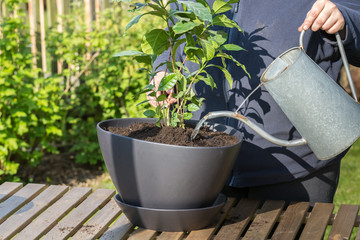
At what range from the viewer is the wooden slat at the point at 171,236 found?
124cm

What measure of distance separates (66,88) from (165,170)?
266 centimetres

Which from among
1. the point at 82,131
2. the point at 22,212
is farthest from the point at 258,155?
the point at 82,131

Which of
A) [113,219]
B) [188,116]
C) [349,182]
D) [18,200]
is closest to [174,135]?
[188,116]

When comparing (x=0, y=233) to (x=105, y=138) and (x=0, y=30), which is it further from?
(x=0, y=30)

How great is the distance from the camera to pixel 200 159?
1.15m

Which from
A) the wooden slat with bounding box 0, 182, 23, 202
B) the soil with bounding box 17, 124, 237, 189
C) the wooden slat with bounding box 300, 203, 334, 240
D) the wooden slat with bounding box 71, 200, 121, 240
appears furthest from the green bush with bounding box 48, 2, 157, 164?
the wooden slat with bounding box 300, 203, 334, 240

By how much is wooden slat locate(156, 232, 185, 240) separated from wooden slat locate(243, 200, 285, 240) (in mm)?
158

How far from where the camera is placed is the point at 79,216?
136cm

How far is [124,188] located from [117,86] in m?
2.41

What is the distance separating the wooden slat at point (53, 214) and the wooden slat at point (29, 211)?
0.06ft

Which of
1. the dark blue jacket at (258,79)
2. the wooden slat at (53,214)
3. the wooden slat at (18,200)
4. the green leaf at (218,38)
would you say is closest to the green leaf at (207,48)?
the green leaf at (218,38)

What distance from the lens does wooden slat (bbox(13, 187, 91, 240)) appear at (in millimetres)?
1259

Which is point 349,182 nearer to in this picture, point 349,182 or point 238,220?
point 349,182

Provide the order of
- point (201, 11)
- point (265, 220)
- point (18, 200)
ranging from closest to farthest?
point (201, 11), point (265, 220), point (18, 200)
